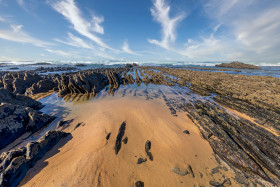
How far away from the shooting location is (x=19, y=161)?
425cm

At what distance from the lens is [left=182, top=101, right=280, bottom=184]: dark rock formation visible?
465 cm

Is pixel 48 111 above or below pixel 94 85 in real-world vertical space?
below

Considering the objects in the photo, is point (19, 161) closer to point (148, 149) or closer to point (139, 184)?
point (139, 184)

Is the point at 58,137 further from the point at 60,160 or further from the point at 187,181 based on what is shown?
the point at 187,181

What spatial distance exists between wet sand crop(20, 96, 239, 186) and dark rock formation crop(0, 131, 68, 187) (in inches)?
11.0

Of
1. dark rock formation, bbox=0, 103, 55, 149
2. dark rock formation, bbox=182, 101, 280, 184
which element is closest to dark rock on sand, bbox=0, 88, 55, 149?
dark rock formation, bbox=0, 103, 55, 149

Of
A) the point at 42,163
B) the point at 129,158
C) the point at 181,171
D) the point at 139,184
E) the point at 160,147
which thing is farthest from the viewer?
the point at 160,147

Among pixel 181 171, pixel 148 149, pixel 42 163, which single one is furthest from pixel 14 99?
pixel 181 171

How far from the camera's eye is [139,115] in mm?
9367

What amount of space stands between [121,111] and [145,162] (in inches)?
235

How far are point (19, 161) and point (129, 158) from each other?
5.05m

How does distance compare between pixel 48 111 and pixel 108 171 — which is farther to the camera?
pixel 48 111

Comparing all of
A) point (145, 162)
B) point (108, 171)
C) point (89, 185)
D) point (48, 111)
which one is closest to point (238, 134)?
point (145, 162)

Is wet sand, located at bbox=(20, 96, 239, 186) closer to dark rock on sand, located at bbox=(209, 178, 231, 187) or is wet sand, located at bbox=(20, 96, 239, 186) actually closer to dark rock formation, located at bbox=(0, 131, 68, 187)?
dark rock on sand, located at bbox=(209, 178, 231, 187)
